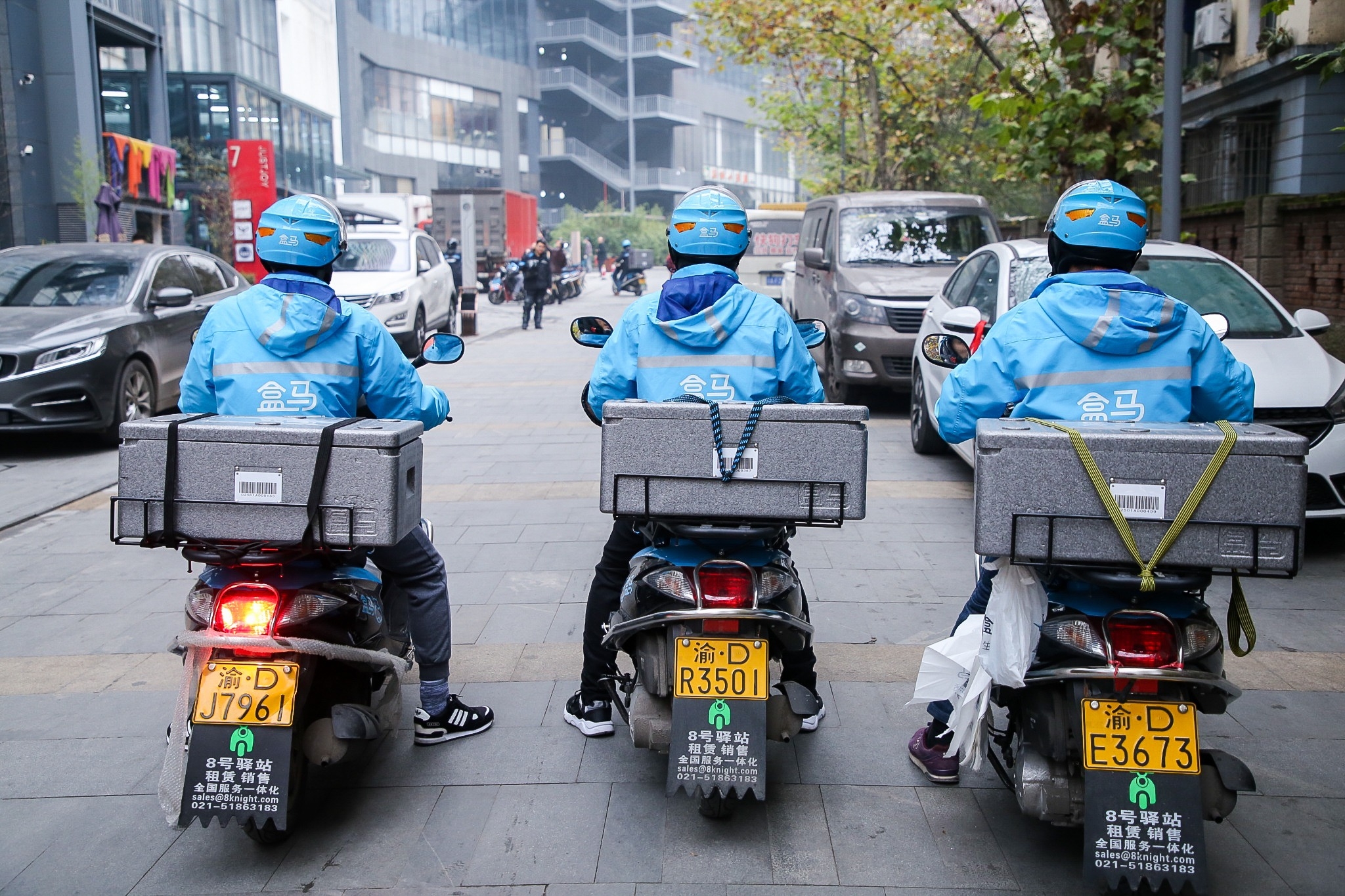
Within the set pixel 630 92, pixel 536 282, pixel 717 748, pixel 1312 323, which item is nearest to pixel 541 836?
pixel 717 748

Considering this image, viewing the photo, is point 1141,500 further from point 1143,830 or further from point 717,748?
point 717,748

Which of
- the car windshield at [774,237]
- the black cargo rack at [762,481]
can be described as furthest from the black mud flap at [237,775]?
the car windshield at [774,237]

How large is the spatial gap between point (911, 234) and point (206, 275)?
685cm

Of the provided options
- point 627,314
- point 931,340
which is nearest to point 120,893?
point 627,314

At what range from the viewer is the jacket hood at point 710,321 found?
3.63 m

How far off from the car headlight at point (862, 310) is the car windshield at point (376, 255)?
347 inches

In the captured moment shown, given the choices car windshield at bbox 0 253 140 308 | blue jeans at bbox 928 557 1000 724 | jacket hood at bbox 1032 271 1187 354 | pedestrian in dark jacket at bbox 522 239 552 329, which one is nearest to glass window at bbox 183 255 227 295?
car windshield at bbox 0 253 140 308

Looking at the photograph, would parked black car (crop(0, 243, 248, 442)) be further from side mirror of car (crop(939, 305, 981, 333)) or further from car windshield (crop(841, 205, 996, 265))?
car windshield (crop(841, 205, 996, 265))

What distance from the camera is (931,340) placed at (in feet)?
12.7

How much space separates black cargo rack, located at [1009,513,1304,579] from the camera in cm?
295

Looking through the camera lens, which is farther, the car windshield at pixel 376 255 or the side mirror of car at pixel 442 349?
the car windshield at pixel 376 255

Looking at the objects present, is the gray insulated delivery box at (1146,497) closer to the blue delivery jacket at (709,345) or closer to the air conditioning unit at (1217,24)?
the blue delivery jacket at (709,345)

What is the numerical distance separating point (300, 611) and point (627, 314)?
4.26 ft

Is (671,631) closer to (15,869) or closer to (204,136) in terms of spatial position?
(15,869)
